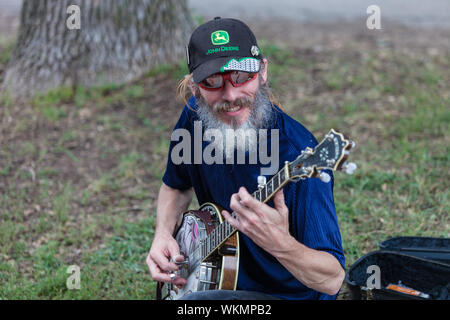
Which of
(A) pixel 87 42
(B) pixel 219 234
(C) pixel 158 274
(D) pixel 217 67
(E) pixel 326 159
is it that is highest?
(A) pixel 87 42

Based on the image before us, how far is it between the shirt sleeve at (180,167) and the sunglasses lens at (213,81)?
0.48 m

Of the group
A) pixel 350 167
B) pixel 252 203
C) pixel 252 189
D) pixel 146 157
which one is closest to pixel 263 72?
pixel 252 189

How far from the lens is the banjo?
5.65ft

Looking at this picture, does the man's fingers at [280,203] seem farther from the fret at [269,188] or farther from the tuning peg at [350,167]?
the tuning peg at [350,167]

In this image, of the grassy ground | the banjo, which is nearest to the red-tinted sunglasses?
the banjo

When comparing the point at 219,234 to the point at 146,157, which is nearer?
the point at 219,234

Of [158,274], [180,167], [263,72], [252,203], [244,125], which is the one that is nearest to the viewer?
[252,203]

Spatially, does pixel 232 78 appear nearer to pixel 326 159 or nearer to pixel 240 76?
pixel 240 76

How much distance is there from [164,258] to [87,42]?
3454 millimetres

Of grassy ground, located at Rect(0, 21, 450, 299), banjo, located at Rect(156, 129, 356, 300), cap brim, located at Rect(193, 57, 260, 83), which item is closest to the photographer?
banjo, located at Rect(156, 129, 356, 300)

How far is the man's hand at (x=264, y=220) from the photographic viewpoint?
6.09 ft

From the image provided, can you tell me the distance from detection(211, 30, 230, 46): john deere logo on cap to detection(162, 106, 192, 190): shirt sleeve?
0.56 meters

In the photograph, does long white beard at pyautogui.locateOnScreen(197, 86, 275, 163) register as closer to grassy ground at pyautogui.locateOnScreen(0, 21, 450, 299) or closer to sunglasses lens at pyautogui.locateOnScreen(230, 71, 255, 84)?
sunglasses lens at pyautogui.locateOnScreen(230, 71, 255, 84)

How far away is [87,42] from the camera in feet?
17.5
